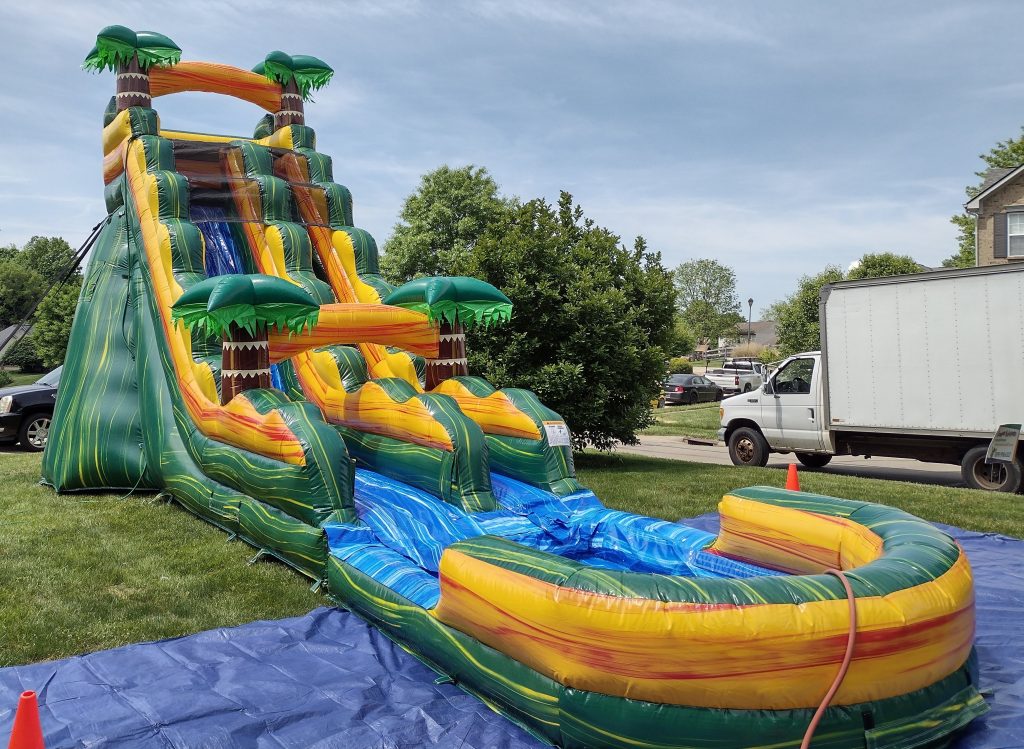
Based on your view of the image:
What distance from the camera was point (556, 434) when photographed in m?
6.71

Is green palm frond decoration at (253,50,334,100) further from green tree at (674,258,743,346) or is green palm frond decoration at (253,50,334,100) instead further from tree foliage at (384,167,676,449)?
green tree at (674,258,743,346)

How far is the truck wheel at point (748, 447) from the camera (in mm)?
12180

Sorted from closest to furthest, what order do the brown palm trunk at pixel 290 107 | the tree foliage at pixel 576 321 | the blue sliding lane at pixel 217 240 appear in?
the blue sliding lane at pixel 217 240 → the brown palm trunk at pixel 290 107 → the tree foliage at pixel 576 321

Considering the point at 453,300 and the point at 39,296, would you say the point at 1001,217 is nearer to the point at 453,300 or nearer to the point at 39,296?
the point at 453,300

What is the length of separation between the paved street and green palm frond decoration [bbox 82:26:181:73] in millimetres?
9486

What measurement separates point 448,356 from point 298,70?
483 cm

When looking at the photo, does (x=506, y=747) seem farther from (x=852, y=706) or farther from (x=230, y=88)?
(x=230, y=88)

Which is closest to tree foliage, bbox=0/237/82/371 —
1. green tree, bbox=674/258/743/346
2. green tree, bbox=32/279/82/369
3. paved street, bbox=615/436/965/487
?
green tree, bbox=32/279/82/369

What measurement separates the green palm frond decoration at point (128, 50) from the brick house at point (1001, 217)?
19.8 m

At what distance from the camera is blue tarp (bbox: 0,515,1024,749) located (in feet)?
11.6

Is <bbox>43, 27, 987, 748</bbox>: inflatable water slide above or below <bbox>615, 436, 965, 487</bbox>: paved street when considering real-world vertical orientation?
above

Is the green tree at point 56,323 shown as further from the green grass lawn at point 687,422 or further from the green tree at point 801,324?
the green tree at point 801,324

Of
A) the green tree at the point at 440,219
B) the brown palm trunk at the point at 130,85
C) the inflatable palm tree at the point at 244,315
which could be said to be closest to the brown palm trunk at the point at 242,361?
the inflatable palm tree at the point at 244,315

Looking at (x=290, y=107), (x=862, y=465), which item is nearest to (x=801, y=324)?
(x=862, y=465)
